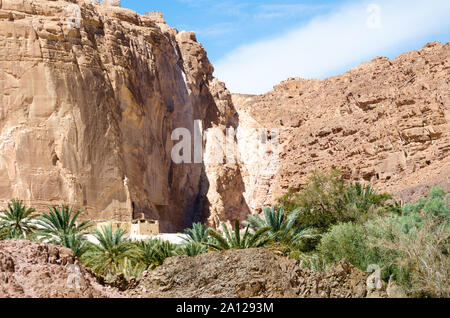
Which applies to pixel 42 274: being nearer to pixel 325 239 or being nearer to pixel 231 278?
pixel 231 278

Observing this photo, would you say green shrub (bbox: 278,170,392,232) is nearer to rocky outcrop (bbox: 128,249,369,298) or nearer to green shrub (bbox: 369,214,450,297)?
green shrub (bbox: 369,214,450,297)

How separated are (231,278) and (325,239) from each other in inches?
512

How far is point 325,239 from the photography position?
29.6m

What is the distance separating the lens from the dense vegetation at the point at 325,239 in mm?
22078

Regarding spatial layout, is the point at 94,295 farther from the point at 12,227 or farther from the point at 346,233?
the point at 12,227

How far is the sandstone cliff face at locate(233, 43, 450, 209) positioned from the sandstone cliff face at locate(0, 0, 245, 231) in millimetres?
16452

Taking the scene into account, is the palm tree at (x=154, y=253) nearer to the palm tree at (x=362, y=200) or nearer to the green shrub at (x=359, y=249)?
the green shrub at (x=359, y=249)

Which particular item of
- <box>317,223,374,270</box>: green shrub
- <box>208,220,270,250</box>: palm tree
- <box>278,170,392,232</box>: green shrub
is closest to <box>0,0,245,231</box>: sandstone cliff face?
<box>278,170,392,232</box>: green shrub

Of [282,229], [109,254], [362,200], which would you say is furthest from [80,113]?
[282,229]

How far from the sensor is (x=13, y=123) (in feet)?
156

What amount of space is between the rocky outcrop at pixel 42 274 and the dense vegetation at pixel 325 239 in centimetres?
200

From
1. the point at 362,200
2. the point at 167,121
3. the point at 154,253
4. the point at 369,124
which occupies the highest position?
the point at 167,121

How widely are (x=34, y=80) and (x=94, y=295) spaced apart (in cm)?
3478
